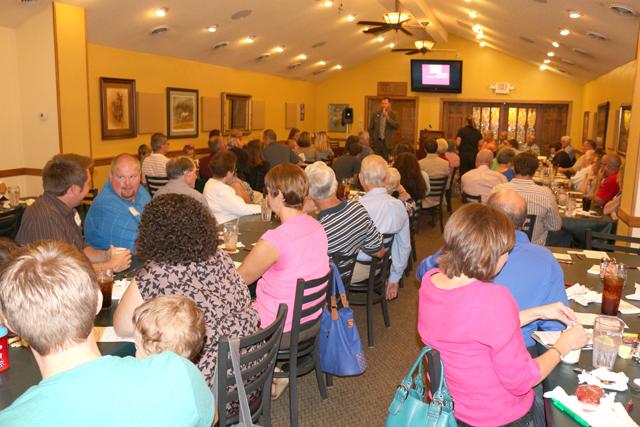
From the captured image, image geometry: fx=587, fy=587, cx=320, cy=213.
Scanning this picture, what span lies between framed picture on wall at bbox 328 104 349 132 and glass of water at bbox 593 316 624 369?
1627cm

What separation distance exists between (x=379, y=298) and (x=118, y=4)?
222 inches

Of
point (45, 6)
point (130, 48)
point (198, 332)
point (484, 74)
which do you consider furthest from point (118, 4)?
point (484, 74)

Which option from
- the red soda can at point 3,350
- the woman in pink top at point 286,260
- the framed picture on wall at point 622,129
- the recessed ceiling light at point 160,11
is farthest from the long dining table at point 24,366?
the framed picture on wall at point 622,129

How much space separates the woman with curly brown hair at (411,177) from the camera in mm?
7492

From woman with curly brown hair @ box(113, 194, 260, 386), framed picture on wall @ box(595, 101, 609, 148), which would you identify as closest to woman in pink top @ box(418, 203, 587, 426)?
woman with curly brown hair @ box(113, 194, 260, 386)

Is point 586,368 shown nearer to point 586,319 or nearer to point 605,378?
point 605,378

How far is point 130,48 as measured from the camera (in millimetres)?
9750

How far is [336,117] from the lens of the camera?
718 inches

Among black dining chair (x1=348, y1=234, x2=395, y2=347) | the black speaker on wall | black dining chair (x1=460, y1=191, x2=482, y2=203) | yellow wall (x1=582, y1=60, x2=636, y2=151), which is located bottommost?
black dining chair (x1=348, y1=234, x2=395, y2=347)

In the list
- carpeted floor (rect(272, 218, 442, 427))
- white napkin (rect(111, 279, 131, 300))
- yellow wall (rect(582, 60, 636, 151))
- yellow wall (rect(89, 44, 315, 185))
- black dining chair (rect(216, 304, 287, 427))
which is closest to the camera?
black dining chair (rect(216, 304, 287, 427))

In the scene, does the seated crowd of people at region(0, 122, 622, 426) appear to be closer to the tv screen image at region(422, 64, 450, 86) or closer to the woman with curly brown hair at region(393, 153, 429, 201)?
the woman with curly brown hair at region(393, 153, 429, 201)

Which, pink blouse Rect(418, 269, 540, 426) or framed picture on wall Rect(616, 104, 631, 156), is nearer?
pink blouse Rect(418, 269, 540, 426)

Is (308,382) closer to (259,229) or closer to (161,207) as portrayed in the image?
(259,229)

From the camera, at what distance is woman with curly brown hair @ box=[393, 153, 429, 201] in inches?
295
